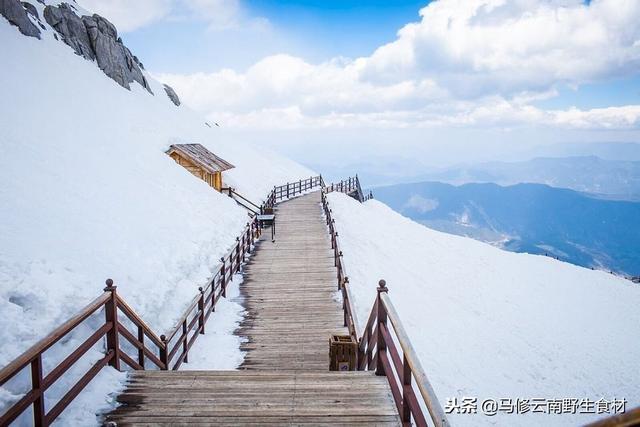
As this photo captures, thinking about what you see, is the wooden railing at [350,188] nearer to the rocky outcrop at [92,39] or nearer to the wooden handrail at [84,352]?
the rocky outcrop at [92,39]

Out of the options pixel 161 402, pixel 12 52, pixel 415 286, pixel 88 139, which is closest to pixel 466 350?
pixel 415 286

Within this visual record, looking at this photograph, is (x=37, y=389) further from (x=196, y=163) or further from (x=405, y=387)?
(x=196, y=163)

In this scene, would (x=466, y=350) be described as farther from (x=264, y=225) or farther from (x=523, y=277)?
(x=523, y=277)

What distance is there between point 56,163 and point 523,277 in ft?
99.8

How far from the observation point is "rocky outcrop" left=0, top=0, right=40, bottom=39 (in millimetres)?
37688

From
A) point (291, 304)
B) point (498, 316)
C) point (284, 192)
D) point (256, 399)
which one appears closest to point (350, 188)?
point (284, 192)

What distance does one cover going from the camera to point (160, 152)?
98.2 ft

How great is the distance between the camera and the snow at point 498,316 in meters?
15.6

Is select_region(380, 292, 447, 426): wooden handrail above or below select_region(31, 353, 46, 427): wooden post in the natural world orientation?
above

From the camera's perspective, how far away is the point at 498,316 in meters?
22.1

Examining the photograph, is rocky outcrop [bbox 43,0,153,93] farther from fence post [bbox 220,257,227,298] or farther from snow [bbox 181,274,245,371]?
snow [bbox 181,274,245,371]

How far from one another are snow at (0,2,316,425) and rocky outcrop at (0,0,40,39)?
2.82 feet

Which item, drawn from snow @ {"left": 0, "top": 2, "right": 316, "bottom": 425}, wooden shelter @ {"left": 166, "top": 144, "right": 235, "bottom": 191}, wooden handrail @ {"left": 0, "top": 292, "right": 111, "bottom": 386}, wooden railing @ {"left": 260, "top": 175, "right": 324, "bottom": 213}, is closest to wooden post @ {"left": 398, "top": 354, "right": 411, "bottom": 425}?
snow @ {"left": 0, "top": 2, "right": 316, "bottom": 425}

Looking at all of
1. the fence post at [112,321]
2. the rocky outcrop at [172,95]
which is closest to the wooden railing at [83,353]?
the fence post at [112,321]
